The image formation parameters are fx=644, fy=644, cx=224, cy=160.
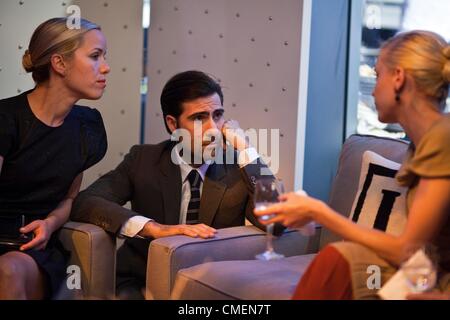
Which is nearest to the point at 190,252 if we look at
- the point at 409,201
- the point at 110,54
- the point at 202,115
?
the point at 202,115

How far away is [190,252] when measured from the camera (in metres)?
2.20

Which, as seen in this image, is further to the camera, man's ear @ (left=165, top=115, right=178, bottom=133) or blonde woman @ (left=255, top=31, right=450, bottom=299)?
man's ear @ (left=165, top=115, right=178, bottom=133)

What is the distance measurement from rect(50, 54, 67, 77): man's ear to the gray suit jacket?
19.1 inches

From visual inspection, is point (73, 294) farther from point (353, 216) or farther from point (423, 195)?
point (423, 195)

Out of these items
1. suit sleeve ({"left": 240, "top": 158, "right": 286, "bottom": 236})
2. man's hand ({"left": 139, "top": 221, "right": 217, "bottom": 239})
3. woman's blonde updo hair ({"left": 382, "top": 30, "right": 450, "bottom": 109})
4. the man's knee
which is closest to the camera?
woman's blonde updo hair ({"left": 382, "top": 30, "right": 450, "bottom": 109})

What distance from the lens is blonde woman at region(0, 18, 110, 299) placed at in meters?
2.25

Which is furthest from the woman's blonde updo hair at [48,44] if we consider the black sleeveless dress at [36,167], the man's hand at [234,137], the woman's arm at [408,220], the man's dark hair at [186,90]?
the woman's arm at [408,220]

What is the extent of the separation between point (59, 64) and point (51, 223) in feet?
1.90

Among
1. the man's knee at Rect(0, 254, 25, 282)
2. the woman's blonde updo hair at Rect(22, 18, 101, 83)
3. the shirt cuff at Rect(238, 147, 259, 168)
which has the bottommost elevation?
the man's knee at Rect(0, 254, 25, 282)

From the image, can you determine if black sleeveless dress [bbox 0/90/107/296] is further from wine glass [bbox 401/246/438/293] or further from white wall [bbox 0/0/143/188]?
wine glass [bbox 401/246/438/293]

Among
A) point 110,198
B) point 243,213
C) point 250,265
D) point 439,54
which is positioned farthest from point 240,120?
point 439,54

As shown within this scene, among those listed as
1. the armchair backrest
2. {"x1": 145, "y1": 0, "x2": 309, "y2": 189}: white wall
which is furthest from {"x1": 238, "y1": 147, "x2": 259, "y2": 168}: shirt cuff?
{"x1": 145, "y1": 0, "x2": 309, "y2": 189}: white wall

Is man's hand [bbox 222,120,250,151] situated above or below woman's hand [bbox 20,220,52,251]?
above

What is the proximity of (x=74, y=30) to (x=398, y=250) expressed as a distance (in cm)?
141
